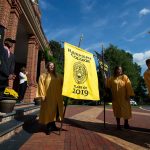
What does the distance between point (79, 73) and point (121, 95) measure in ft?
5.79

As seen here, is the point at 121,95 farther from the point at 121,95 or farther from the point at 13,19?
the point at 13,19

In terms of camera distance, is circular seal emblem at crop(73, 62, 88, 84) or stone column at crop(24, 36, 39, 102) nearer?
circular seal emblem at crop(73, 62, 88, 84)

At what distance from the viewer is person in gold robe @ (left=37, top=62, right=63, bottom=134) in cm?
631

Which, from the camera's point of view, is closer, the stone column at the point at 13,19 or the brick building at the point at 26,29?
the brick building at the point at 26,29

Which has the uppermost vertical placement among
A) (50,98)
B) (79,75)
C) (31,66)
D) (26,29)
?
(26,29)

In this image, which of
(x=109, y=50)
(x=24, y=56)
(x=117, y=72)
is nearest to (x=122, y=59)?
(x=109, y=50)

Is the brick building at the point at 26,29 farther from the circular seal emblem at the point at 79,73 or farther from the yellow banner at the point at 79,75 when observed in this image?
the circular seal emblem at the point at 79,73

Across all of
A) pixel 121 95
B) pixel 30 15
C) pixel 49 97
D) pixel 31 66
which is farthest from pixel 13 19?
pixel 121 95

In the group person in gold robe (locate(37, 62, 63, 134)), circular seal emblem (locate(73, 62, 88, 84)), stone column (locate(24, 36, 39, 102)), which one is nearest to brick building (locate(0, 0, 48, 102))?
stone column (locate(24, 36, 39, 102))

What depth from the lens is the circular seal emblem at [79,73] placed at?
634cm

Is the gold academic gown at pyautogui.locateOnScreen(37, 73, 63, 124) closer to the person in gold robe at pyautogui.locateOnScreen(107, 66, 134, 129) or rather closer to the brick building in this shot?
the person in gold robe at pyautogui.locateOnScreen(107, 66, 134, 129)

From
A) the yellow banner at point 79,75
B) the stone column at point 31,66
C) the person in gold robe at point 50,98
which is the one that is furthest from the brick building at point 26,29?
the yellow banner at point 79,75

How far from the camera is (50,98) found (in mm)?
6414

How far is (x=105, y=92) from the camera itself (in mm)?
7754
